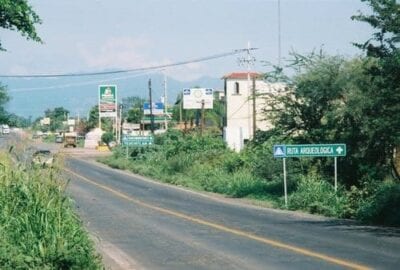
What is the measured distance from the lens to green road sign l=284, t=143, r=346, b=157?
2602cm

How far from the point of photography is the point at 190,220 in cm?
2272

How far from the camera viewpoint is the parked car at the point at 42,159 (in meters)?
13.1

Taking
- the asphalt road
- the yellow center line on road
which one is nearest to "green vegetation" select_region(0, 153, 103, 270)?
the yellow center line on road

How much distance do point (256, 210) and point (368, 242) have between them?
10763mm

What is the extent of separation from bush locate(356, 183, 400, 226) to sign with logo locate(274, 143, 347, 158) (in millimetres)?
3303

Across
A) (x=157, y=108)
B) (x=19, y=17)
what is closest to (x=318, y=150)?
(x=19, y=17)

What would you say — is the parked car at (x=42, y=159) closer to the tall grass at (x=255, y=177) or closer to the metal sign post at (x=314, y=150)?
the tall grass at (x=255, y=177)

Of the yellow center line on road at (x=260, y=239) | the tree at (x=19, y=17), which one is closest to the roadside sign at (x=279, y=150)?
the yellow center line on road at (x=260, y=239)

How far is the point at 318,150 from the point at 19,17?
13914 millimetres

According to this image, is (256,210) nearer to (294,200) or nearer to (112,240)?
(294,200)

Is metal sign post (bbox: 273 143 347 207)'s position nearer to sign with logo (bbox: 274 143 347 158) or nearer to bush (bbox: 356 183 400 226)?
sign with logo (bbox: 274 143 347 158)

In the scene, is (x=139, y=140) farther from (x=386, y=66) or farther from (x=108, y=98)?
(x=386, y=66)

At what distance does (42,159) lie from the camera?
13.7 meters

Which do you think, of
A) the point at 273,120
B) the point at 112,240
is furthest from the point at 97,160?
the point at 112,240
